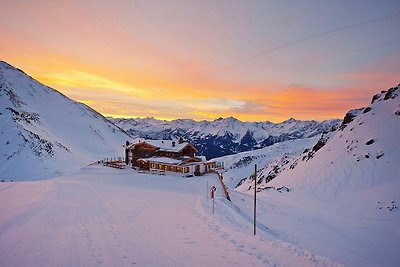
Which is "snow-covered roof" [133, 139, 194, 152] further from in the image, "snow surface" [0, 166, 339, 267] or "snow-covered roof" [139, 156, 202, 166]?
"snow surface" [0, 166, 339, 267]

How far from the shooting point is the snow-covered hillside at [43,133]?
62844 millimetres

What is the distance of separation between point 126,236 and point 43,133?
9160cm

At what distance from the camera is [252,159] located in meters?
194

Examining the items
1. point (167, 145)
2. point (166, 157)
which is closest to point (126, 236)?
point (166, 157)

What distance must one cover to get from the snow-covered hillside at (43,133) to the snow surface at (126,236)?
4002 centimetres

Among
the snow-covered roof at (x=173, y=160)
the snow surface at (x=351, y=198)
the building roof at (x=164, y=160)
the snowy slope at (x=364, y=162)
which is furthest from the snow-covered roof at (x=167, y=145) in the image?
the snowy slope at (x=364, y=162)

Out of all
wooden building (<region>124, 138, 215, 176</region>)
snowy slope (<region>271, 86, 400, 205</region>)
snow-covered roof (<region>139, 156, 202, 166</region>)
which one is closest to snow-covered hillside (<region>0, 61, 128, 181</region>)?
wooden building (<region>124, 138, 215, 176</region>)

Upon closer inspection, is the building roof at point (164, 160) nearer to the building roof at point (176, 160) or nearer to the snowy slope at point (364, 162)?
the building roof at point (176, 160)

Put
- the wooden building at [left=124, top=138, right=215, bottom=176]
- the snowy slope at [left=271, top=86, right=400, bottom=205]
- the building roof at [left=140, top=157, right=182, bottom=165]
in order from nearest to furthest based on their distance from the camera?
the snowy slope at [left=271, top=86, right=400, bottom=205]
the wooden building at [left=124, top=138, right=215, bottom=176]
the building roof at [left=140, top=157, right=182, bottom=165]

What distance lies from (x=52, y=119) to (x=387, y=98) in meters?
Answer: 132

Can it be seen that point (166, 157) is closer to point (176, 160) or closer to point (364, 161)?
point (176, 160)

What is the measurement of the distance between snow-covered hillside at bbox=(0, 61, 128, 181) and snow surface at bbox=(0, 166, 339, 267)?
40.0m

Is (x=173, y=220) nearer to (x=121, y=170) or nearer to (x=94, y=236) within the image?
(x=94, y=236)

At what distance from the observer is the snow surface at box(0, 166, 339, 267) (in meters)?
12.4
